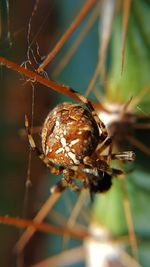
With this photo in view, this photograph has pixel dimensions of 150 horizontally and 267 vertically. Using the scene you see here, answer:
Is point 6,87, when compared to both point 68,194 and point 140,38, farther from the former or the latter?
point 140,38

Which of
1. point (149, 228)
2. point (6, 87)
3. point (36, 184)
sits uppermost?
point (6, 87)

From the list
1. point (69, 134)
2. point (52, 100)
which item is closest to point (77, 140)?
point (69, 134)

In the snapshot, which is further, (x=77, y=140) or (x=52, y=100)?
(x=52, y=100)

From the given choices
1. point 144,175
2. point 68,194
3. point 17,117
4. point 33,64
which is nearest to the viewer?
point 33,64

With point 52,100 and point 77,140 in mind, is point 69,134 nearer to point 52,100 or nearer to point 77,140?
point 77,140

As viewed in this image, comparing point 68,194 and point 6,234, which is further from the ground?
point 68,194

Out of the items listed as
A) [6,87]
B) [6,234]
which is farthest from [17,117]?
[6,234]
